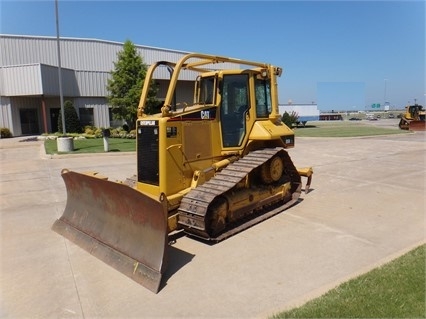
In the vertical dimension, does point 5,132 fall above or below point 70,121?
below

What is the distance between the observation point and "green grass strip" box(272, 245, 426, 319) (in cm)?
338

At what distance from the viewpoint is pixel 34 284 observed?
4.38m

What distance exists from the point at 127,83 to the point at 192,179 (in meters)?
23.3

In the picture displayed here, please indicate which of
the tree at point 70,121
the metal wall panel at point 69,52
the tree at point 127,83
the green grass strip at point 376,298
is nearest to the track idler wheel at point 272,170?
the green grass strip at point 376,298

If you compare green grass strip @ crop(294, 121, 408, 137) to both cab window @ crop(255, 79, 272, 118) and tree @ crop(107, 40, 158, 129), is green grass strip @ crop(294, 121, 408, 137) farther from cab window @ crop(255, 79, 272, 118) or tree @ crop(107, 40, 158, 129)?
cab window @ crop(255, 79, 272, 118)

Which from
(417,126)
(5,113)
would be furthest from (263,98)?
(417,126)

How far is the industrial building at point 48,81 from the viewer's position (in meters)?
27.1

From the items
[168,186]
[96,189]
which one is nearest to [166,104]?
[168,186]

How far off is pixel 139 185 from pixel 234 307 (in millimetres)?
3036

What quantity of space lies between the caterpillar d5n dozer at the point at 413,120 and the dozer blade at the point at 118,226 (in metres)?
31.7

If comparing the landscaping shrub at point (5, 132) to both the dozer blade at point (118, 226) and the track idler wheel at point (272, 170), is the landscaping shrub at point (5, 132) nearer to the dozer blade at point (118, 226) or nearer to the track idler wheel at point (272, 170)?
the dozer blade at point (118, 226)

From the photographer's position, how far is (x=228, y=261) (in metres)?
4.89

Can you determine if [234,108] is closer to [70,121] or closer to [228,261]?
[228,261]

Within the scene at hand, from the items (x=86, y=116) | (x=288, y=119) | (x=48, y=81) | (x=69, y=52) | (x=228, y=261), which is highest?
(x=69, y=52)
